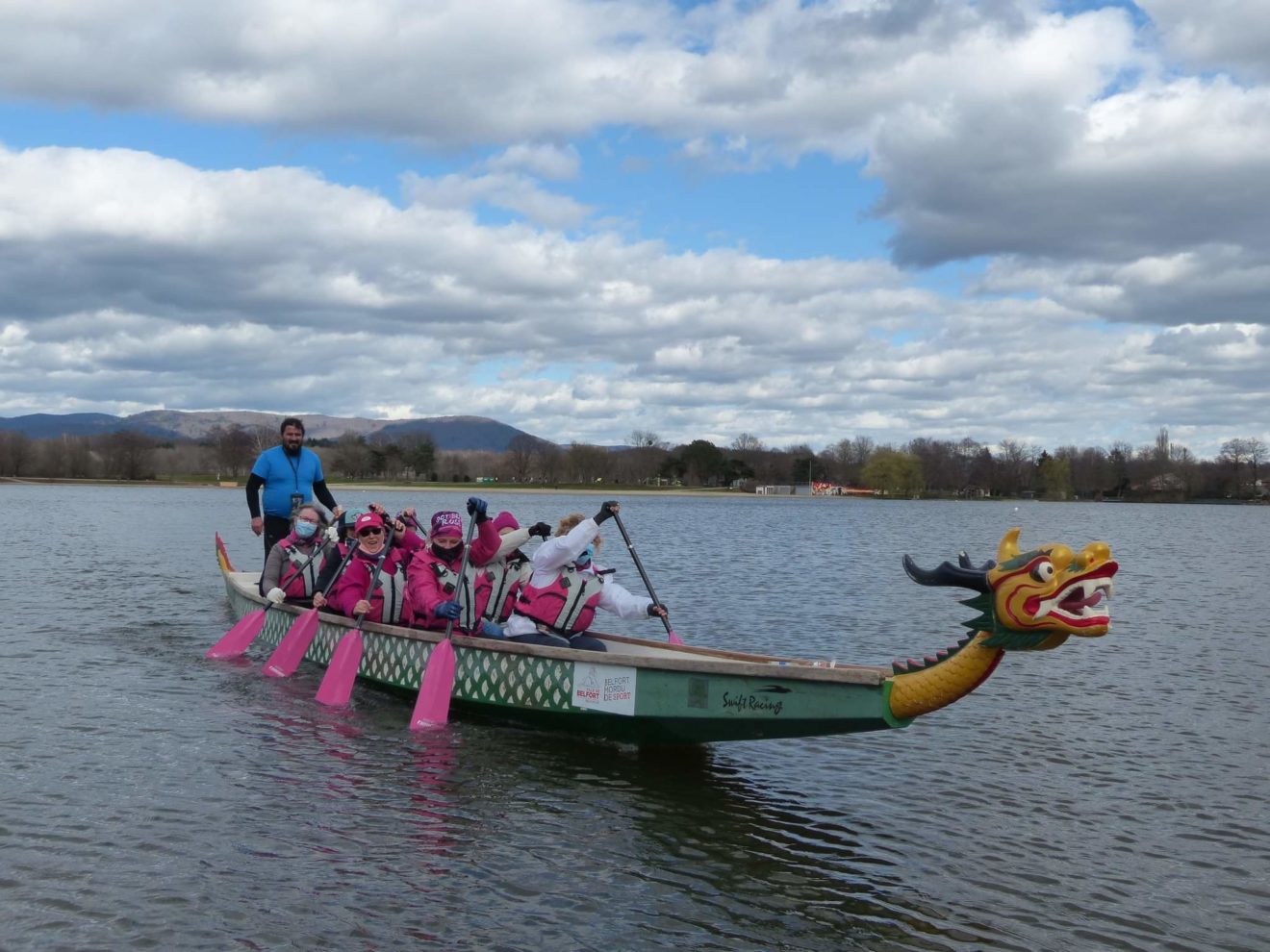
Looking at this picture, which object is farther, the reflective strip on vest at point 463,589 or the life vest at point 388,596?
the life vest at point 388,596

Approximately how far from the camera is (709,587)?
24.2m

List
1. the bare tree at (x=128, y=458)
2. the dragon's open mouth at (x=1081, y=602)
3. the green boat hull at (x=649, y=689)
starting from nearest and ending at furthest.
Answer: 1. the dragon's open mouth at (x=1081, y=602)
2. the green boat hull at (x=649, y=689)
3. the bare tree at (x=128, y=458)

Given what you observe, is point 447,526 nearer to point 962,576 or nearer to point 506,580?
point 506,580

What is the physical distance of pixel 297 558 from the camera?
13.0 metres

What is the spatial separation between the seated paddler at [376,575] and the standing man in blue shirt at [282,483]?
149 centimetres

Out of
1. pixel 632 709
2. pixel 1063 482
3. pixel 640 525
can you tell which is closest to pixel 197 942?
pixel 632 709

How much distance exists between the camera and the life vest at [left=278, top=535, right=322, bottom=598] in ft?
41.6

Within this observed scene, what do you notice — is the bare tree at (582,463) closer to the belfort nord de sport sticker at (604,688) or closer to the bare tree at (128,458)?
the bare tree at (128,458)

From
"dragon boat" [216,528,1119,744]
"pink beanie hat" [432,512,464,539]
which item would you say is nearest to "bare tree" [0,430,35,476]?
"pink beanie hat" [432,512,464,539]

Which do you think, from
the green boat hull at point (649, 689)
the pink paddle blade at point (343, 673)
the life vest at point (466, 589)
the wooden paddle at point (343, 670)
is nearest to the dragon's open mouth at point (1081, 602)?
the green boat hull at point (649, 689)

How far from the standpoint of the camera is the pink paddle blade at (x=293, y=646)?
11.6 m

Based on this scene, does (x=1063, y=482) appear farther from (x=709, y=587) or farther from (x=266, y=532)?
(x=266, y=532)

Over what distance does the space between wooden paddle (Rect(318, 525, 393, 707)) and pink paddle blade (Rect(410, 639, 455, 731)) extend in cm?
134

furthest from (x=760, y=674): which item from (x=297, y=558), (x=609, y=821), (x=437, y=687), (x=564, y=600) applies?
(x=297, y=558)
